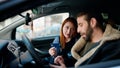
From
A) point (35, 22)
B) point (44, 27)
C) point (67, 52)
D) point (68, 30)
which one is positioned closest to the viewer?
point (67, 52)

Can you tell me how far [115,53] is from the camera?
9.73 feet

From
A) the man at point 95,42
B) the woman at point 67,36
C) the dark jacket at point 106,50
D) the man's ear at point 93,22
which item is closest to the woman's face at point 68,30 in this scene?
the woman at point 67,36

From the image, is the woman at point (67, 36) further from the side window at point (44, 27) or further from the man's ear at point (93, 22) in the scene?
the man's ear at point (93, 22)

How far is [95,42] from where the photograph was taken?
338 cm

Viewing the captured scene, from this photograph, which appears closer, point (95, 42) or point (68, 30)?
point (95, 42)

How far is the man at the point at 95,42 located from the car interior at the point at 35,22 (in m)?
0.16

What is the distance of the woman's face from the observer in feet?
14.1

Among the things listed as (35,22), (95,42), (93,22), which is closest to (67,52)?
(95,42)

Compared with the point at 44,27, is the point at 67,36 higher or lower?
A: higher

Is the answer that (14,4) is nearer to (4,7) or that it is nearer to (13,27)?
(4,7)

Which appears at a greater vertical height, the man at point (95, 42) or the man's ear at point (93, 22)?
the man's ear at point (93, 22)

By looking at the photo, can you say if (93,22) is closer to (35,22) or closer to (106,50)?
(106,50)

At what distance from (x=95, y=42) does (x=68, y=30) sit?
95 centimetres

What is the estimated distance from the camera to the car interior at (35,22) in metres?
2.63
